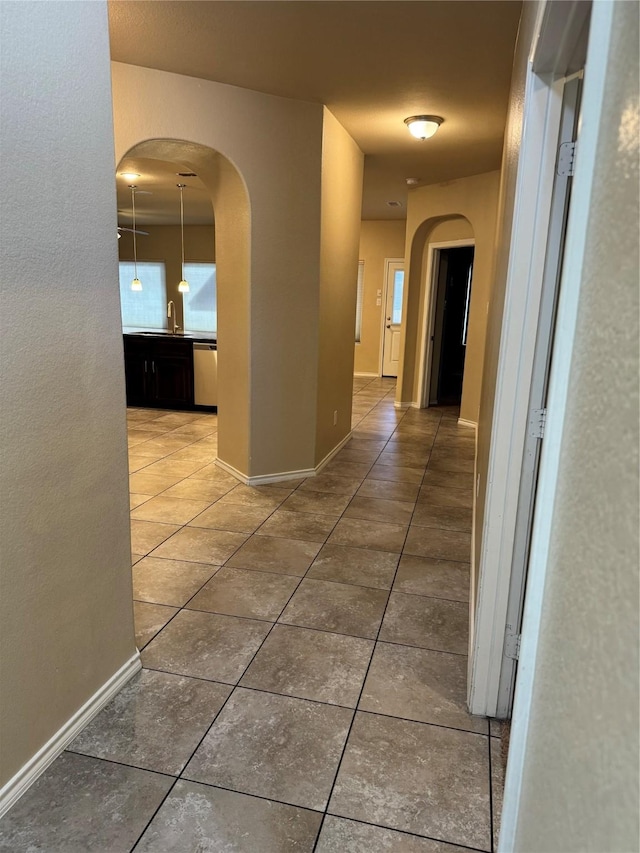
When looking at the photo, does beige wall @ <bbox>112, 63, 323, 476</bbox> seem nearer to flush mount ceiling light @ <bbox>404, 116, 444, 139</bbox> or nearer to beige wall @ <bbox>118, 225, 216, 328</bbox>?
flush mount ceiling light @ <bbox>404, 116, 444, 139</bbox>

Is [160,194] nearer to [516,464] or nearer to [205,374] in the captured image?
[205,374]

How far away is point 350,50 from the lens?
305cm

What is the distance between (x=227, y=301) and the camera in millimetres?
4371

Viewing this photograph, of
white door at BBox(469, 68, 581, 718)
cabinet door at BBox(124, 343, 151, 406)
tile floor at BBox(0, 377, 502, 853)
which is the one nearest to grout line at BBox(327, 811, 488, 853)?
tile floor at BBox(0, 377, 502, 853)

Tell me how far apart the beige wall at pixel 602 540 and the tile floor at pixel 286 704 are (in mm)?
1127

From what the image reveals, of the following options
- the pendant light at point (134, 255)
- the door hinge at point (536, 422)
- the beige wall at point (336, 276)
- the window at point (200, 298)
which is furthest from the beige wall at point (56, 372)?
the window at point (200, 298)

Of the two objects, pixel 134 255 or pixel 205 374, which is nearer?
pixel 205 374

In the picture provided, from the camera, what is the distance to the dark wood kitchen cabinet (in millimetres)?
6852

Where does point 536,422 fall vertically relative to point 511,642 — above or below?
above

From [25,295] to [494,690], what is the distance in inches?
75.5

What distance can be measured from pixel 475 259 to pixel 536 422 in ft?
16.3

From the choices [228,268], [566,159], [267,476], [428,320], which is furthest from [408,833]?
[428,320]

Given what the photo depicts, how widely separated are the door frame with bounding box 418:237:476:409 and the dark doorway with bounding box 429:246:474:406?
11cm

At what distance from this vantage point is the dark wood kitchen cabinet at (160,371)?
6852 mm
